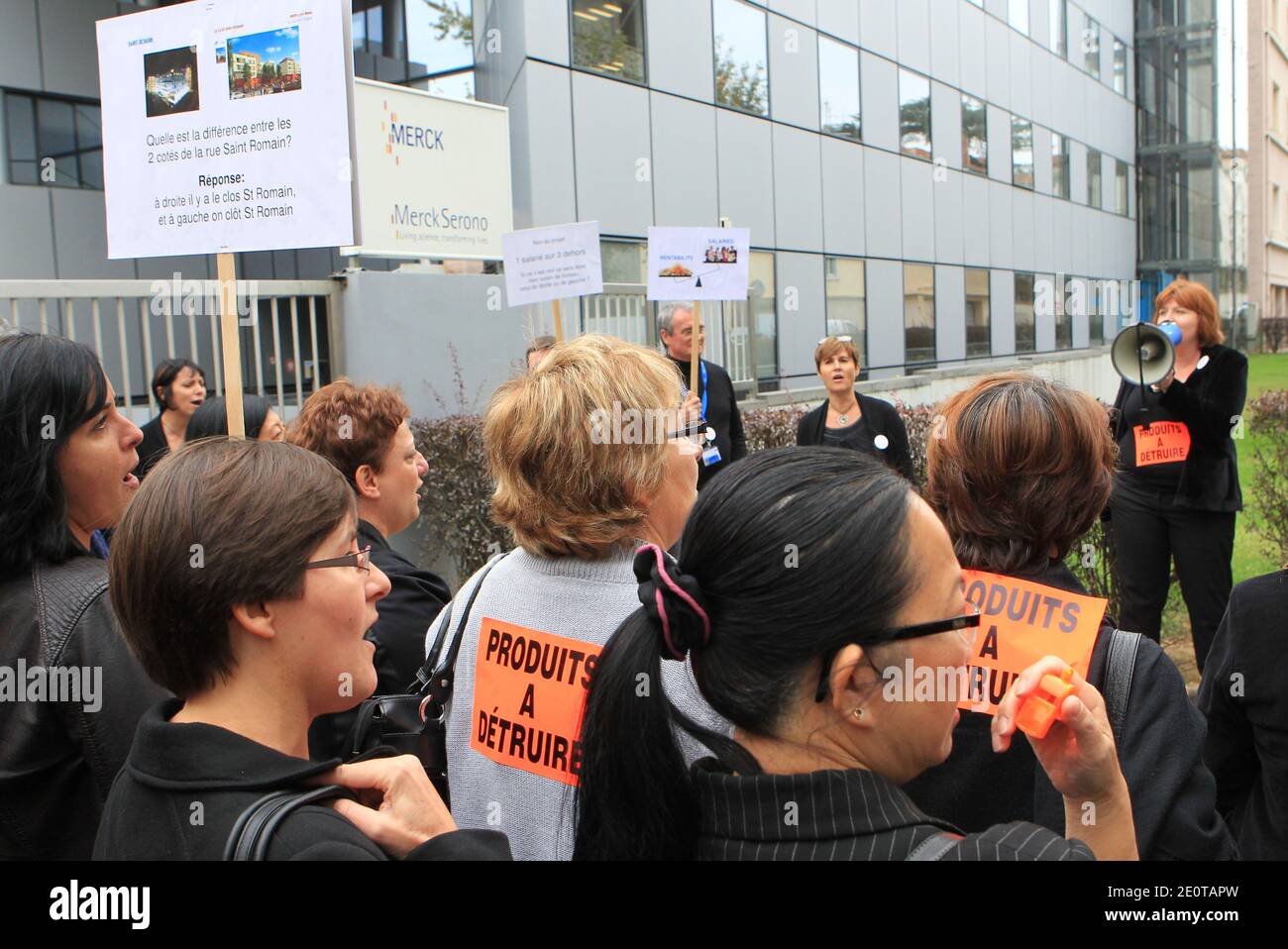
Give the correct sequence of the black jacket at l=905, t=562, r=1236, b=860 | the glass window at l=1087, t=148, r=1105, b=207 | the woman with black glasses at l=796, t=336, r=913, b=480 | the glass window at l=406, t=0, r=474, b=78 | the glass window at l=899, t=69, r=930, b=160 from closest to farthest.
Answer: the black jacket at l=905, t=562, r=1236, b=860
the woman with black glasses at l=796, t=336, r=913, b=480
the glass window at l=406, t=0, r=474, b=78
the glass window at l=899, t=69, r=930, b=160
the glass window at l=1087, t=148, r=1105, b=207

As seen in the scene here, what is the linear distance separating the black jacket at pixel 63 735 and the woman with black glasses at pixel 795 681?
0.99 m

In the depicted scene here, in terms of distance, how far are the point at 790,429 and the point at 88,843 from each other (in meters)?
6.98

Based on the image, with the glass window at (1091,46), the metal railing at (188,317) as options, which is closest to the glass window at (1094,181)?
the glass window at (1091,46)

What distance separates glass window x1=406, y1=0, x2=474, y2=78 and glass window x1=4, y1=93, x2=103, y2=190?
3.74 m

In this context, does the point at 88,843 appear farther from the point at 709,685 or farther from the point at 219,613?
the point at 709,685

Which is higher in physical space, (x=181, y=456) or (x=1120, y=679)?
(x=181, y=456)

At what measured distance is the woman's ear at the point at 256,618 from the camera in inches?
66.8

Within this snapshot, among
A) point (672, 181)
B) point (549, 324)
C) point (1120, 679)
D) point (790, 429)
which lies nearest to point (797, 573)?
point (1120, 679)

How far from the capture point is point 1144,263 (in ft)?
106

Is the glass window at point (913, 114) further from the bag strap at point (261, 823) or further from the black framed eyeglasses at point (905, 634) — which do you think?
the bag strap at point (261, 823)

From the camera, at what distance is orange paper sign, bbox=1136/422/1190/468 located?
5207mm

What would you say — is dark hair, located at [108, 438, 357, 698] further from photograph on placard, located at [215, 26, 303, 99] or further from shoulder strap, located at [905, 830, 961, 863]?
photograph on placard, located at [215, 26, 303, 99]

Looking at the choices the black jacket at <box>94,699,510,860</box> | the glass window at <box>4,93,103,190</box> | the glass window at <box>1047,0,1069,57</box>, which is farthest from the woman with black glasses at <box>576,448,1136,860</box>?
the glass window at <box>1047,0,1069,57</box>

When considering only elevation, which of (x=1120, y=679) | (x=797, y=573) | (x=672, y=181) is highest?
(x=672, y=181)
